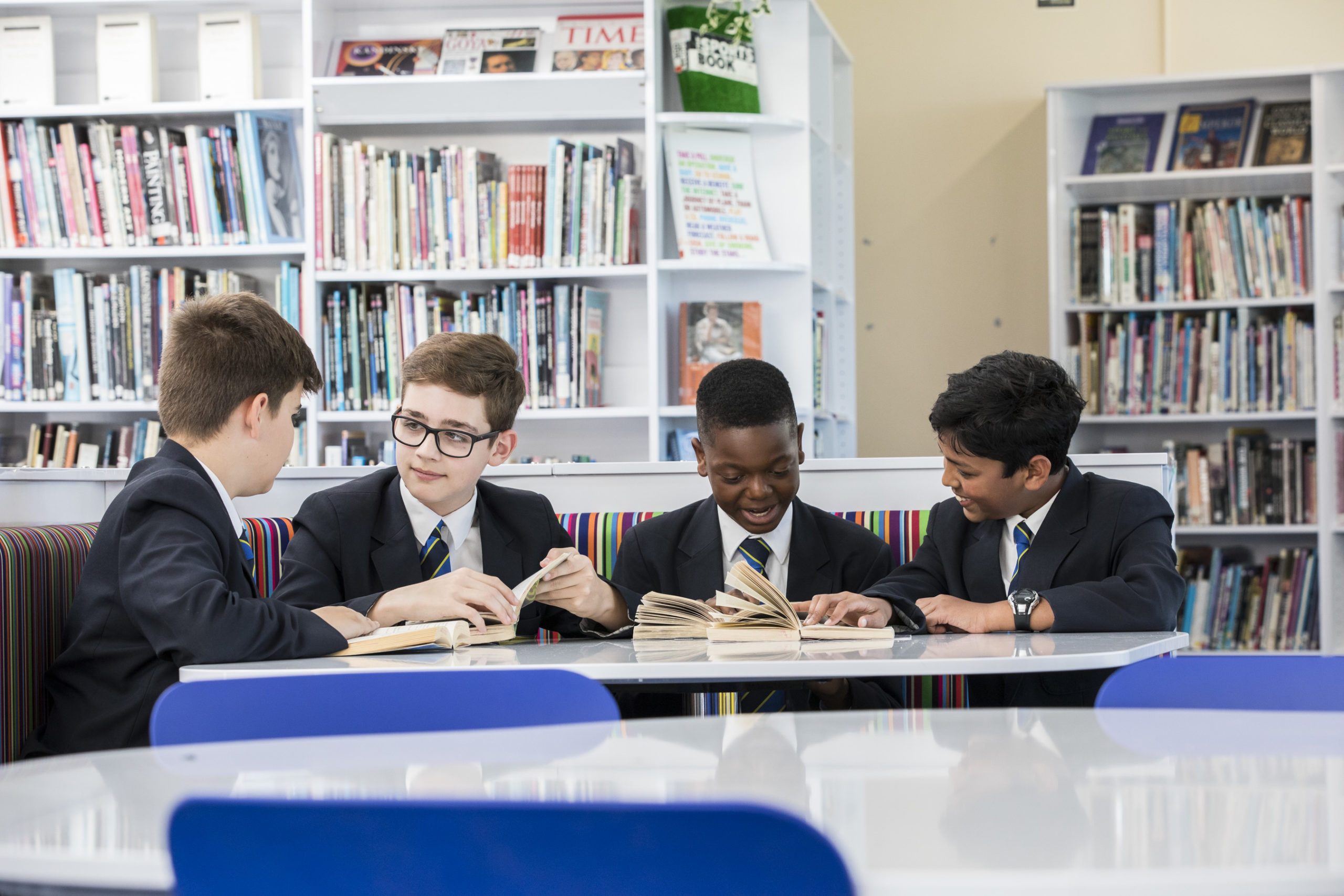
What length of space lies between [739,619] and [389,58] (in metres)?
2.62

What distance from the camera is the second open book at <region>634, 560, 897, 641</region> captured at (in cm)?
151

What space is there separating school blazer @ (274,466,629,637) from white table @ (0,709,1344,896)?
81cm

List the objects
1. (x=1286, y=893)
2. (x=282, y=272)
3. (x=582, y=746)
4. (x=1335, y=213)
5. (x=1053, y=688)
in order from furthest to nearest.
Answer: (x=1335, y=213), (x=282, y=272), (x=1053, y=688), (x=582, y=746), (x=1286, y=893)

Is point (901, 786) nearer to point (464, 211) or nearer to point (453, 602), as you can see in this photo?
point (453, 602)

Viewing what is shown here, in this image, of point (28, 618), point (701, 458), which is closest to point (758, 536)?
point (701, 458)

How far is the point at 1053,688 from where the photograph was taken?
1.58 meters

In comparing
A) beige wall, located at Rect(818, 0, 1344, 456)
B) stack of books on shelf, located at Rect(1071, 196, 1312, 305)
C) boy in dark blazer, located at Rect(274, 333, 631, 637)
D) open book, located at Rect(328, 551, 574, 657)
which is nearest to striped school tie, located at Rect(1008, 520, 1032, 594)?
boy in dark blazer, located at Rect(274, 333, 631, 637)

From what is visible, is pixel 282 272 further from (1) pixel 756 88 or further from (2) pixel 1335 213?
(2) pixel 1335 213

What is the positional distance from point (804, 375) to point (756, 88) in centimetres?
86

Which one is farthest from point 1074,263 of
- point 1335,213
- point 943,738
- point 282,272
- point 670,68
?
point 943,738

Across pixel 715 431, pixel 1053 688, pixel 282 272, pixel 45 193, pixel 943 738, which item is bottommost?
pixel 1053 688

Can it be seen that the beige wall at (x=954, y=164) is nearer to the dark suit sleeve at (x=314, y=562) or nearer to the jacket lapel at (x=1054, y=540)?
the jacket lapel at (x=1054, y=540)

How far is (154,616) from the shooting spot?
137cm

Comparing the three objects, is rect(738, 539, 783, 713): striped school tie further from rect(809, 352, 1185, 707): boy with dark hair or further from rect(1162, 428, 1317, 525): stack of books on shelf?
rect(1162, 428, 1317, 525): stack of books on shelf
